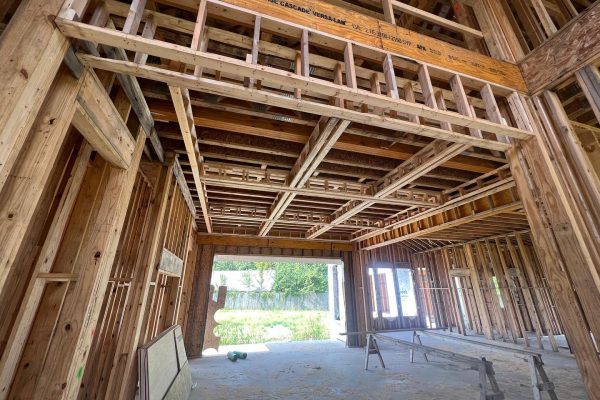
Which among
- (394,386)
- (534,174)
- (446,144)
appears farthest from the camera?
(394,386)

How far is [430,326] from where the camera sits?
1277 cm

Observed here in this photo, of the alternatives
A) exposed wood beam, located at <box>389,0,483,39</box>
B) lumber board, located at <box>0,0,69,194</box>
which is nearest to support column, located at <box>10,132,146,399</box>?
lumber board, located at <box>0,0,69,194</box>

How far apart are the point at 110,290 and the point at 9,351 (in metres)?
1.41

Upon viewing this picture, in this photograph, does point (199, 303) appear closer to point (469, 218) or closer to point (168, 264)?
point (168, 264)

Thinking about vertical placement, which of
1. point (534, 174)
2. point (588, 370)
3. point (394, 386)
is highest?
point (534, 174)

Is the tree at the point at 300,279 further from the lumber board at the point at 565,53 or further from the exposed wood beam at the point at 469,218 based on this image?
the lumber board at the point at 565,53

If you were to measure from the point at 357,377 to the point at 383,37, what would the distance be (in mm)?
6725

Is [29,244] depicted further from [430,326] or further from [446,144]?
[430,326]

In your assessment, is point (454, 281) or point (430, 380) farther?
point (454, 281)

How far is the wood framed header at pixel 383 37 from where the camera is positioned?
2125 mm

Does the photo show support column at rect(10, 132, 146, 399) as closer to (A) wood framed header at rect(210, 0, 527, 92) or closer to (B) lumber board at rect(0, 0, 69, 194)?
(B) lumber board at rect(0, 0, 69, 194)

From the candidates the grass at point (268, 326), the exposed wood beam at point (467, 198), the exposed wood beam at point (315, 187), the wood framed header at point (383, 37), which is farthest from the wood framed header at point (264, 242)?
the wood framed header at point (383, 37)

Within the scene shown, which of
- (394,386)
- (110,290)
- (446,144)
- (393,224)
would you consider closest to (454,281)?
(393,224)

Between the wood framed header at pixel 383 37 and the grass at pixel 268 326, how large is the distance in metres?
14.7
